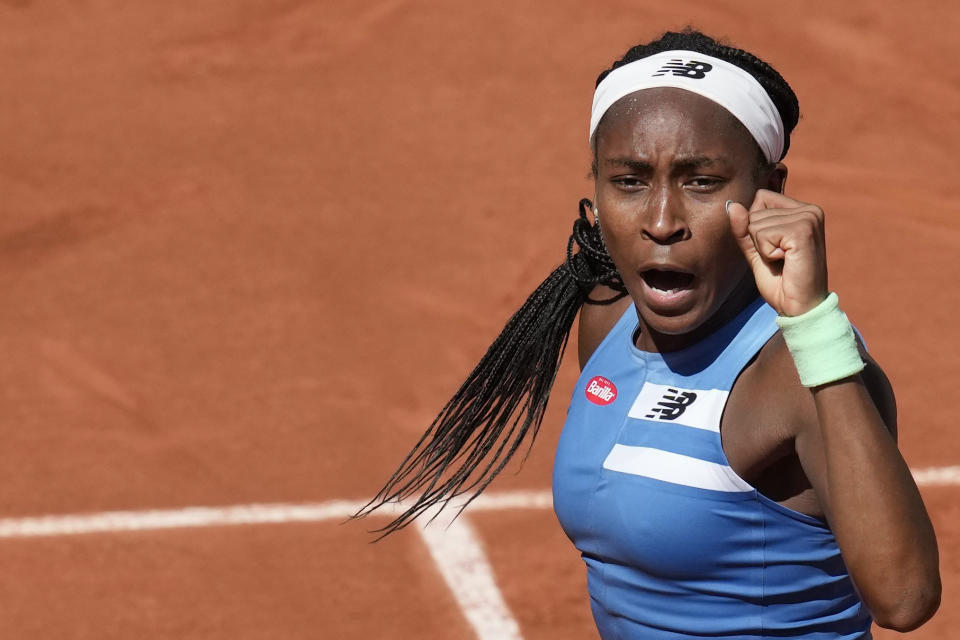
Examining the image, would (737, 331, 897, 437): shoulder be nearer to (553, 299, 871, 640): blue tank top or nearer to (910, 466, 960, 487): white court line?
(553, 299, 871, 640): blue tank top

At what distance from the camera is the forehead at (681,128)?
2.79m

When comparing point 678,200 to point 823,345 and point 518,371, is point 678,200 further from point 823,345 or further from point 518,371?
point 518,371

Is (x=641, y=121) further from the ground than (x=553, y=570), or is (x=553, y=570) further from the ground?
(x=641, y=121)

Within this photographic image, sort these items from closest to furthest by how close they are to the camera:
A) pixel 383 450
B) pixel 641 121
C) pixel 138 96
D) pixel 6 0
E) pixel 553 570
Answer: pixel 641 121 → pixel 553 570 → pixel 383 450 → pixel 138 96 → pixel 6 0

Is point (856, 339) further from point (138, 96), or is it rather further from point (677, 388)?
point (138, 96)

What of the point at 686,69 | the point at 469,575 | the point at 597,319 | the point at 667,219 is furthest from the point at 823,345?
the point at 469,575

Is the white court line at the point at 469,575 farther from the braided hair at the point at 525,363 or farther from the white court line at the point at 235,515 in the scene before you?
the braided hair at the point at 525,363

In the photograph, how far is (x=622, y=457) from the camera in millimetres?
2918

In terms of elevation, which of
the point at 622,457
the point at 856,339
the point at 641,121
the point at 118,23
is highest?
the point at 641,121

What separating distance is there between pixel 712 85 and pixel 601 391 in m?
0.76

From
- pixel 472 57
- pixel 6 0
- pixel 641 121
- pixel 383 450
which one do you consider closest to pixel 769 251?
pixel 641 121

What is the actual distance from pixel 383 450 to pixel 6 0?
5.15 m

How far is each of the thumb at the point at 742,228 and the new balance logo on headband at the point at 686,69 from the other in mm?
330

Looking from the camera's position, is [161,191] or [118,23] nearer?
[161,191]
